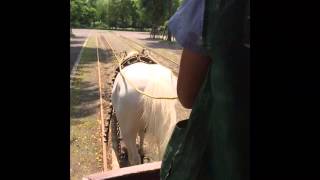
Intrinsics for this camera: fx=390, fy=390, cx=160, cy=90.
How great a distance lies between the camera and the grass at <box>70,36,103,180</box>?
455 centimetres

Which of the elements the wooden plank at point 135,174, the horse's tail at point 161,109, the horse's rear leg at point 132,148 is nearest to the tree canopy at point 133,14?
the horse's rear leg at point 132,148

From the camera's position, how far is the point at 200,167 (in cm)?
83

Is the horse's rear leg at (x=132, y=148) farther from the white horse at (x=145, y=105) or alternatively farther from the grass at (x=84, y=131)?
the grass at (x=84, y=131)

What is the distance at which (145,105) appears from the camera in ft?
10.9

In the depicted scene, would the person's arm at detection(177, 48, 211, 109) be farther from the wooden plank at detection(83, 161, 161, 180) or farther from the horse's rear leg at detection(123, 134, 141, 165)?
the horse's rear leg at detection(123, 134, 141, 165)

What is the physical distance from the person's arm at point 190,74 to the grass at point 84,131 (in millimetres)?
1109

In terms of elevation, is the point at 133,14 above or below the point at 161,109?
above

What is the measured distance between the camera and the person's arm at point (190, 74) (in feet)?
2.60

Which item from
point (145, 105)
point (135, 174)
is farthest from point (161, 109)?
point (135, 174)

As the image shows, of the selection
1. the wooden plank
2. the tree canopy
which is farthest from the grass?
the tree canopy

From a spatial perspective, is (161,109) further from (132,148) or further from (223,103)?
(223,103)

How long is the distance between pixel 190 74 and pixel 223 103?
4.3 inches
